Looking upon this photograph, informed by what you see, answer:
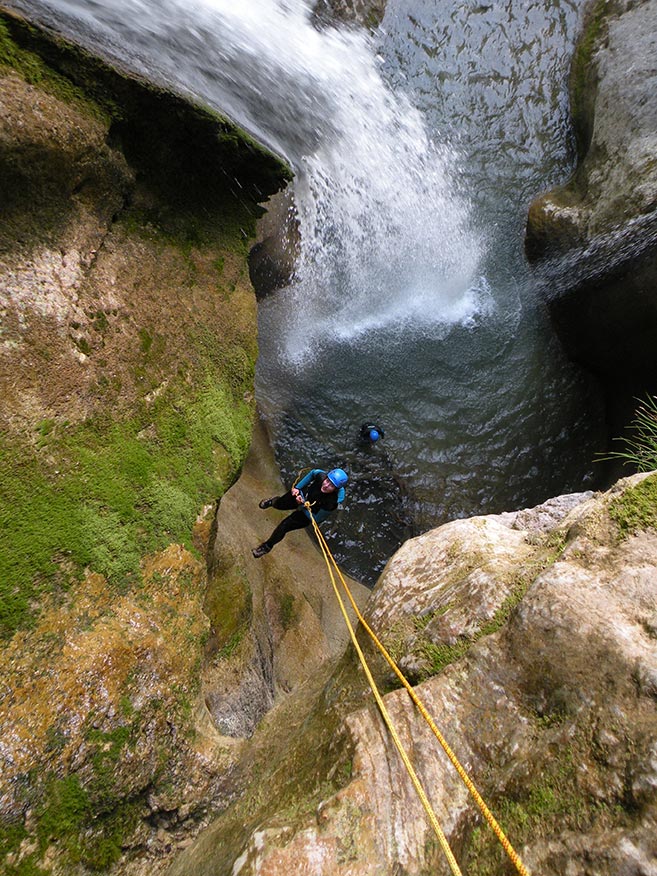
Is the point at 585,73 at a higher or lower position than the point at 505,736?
higher

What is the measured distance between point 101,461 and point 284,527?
3031 mm

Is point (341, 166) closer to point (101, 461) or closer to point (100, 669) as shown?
point (101, 461)

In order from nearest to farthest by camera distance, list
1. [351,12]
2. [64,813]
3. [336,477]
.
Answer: [64,813] < [336,477] < [351,12]

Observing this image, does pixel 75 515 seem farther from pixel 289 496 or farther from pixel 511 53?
pixel 511 53

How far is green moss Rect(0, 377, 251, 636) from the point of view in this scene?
11.2ft

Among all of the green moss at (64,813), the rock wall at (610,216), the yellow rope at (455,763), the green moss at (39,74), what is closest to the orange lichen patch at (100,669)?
the green moss at (64,813)

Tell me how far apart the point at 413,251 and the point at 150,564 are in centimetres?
737

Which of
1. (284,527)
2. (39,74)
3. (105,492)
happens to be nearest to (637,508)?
(105,492)

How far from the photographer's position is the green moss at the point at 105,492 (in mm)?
3408

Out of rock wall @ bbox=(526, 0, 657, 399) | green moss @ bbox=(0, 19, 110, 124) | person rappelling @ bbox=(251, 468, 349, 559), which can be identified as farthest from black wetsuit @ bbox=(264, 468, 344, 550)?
rock wall @ bbox=(526, 0, 657, 399)

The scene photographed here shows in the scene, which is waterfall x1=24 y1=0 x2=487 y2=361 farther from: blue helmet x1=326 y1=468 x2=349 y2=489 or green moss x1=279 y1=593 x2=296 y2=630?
green moss x1=279 y1=593 x2=296 y2=630

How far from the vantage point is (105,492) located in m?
3.92

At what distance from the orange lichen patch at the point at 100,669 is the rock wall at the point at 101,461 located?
12 mm

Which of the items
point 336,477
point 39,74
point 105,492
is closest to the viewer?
point 39,74
